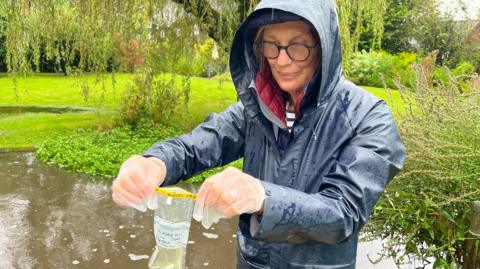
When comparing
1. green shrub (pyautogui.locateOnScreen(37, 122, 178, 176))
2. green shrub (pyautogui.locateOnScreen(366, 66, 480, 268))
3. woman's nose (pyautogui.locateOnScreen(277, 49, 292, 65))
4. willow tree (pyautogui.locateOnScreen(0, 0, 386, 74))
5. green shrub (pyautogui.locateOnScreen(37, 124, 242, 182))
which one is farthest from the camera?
green shrub (pyautogui.locateOnScreen(37, 122, 178, 176))

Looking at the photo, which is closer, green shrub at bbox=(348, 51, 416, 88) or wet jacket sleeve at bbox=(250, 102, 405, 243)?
wet jacket sleeve at bbox=(250, 102, 405, 243)

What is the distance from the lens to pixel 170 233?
126 centimetres

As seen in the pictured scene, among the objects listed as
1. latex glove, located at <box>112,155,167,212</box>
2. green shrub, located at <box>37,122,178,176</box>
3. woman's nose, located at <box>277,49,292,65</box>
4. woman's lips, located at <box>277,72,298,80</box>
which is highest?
woman's nose, located at <box>277,49,292,65</box>

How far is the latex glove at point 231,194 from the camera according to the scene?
1.18 m

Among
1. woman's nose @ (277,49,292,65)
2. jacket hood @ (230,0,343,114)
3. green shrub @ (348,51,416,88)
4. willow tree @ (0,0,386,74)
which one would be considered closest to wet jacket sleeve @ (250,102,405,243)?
jacket hood @ (230,0,343,114)

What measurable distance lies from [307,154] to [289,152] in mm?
60

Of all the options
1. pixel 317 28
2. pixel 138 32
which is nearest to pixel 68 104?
pixel 138 32

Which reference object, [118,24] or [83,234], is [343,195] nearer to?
[83,234]

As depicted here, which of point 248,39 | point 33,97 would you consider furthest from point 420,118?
point 33,97

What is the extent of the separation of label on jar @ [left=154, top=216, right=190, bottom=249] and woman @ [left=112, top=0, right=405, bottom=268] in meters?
0.06

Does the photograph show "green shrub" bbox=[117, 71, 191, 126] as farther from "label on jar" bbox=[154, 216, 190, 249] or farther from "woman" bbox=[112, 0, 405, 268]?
"label on jar" bbox=[154, 216, 190, 249]

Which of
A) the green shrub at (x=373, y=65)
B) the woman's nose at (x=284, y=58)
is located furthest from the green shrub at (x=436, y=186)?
the green shrub at (x=373, y=65)

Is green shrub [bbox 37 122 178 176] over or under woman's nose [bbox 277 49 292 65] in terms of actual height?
under

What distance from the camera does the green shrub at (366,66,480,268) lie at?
279 cm
